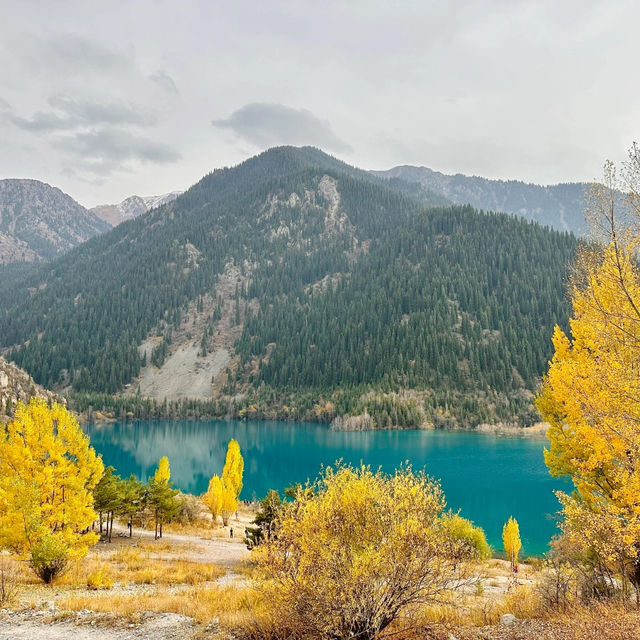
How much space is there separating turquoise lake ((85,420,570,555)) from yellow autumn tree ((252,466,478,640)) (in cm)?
3342

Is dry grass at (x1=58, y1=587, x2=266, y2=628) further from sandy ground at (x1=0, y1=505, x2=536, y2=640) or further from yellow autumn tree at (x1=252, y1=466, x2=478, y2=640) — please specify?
yellow autumn tree at (x1=252, y1=466, x2=478, y2=640)

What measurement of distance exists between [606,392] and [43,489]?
74.6ft

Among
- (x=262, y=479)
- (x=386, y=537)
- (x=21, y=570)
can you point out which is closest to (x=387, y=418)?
(x=262, y=479)

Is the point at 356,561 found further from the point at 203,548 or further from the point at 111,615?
the point at 203,548

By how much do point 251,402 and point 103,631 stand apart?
187 metres

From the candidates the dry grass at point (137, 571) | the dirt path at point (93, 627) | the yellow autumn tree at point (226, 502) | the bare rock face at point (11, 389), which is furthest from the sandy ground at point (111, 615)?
the bare rock face at point (11, 389)

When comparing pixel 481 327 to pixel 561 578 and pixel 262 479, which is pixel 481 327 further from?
pixel 561 578

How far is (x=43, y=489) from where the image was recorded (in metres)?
20.2

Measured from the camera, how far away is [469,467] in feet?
277

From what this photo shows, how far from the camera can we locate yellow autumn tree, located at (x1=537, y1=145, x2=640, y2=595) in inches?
396

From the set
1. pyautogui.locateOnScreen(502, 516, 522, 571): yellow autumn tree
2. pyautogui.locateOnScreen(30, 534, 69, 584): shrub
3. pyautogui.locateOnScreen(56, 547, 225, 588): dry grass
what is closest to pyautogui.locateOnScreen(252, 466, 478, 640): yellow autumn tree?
pyautogui.locateOnScreen(30, 534, 69, 584): shrub

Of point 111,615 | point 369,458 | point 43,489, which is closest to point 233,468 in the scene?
point 43,489

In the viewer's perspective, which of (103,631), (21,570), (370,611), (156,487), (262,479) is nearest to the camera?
(370,611)

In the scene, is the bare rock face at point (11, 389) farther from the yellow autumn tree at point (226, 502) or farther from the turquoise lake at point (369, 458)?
the yellow autumn tree at point (226, 502)
